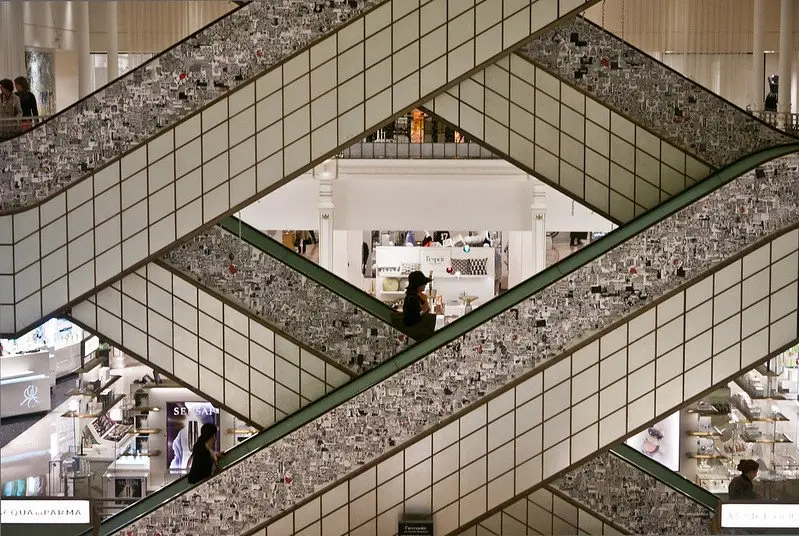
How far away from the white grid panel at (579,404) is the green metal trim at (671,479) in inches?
49.4

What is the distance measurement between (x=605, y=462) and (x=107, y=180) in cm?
409

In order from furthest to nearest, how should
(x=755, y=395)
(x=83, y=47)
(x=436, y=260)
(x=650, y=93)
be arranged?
(x=436, y=260)
(x=83, y=47)
(x=755, y=395)
(x=650, y=93)

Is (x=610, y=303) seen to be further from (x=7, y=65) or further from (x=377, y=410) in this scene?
(x=7, y=65)

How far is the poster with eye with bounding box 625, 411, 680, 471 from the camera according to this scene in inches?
532

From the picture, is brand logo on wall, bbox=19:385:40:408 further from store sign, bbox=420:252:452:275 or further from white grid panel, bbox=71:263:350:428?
white grid panel, bbox=71:263:350:428

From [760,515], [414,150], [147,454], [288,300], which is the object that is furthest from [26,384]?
[760,515]

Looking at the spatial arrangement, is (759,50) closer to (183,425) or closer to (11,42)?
(183,425)

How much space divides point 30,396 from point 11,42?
217 inches

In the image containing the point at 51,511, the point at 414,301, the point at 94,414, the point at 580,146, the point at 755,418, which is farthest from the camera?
the point at 94,414

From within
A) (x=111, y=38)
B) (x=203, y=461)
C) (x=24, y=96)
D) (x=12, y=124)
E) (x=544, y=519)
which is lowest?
(x=544, y=519)

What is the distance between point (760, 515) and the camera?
7867 millimetres

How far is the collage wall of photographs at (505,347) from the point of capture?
7.74m

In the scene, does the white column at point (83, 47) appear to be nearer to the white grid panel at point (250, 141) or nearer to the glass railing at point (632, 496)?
the white grid panel at point (250, 141)

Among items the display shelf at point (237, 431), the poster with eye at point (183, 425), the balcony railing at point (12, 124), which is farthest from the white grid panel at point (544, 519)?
the display shelf at point (237, 431)
